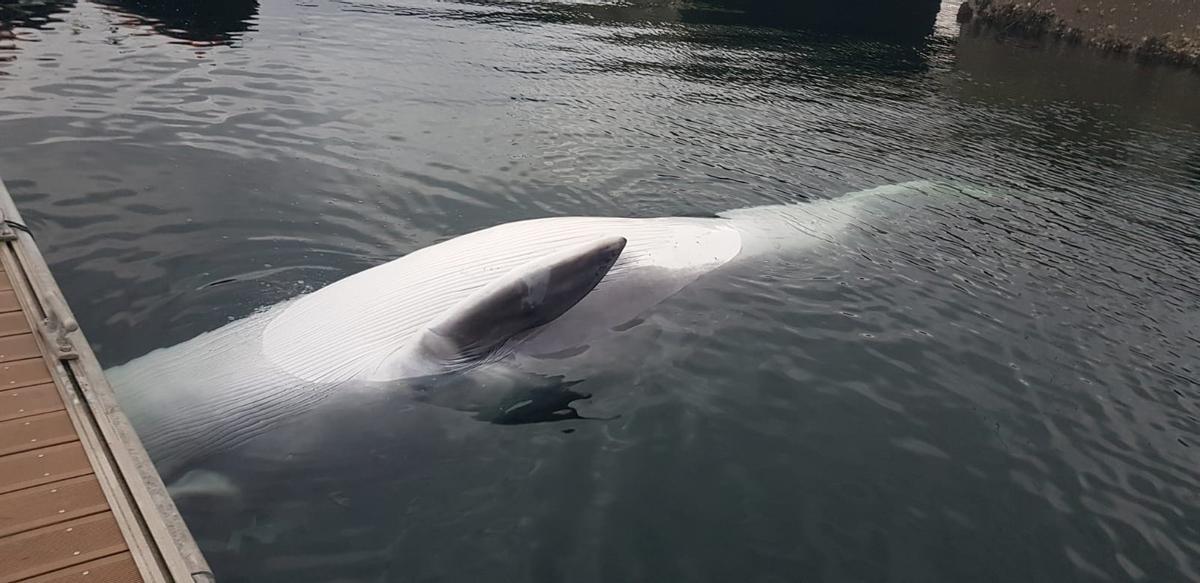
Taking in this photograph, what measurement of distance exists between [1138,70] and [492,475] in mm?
40512

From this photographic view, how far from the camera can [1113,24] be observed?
39938mm

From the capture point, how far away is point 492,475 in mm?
6410

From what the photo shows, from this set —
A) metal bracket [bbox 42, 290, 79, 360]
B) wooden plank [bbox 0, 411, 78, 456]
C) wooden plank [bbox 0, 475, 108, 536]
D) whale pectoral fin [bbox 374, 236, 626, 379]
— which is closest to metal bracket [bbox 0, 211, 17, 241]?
metal bracket [bbox 42, 290, 79, 360]

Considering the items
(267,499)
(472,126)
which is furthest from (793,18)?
(267,499)

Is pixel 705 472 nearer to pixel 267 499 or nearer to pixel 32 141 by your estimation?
pixel 267 499

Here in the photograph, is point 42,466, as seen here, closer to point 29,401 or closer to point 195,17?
point 29,401

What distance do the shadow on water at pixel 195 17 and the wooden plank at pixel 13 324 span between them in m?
17.3

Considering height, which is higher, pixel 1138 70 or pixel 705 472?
pixel 1138 70

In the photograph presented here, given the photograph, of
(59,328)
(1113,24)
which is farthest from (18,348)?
(1113,24)

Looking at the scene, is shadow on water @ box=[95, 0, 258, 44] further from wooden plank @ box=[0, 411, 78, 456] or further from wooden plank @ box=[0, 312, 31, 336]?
wooden plank @ box=[0, 411, 78, 456]

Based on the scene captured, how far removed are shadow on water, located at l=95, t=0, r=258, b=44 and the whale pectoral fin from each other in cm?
1886

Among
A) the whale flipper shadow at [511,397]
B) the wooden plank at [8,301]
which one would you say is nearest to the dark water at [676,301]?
the whale flipper shadow at [511,397]

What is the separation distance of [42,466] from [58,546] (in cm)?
84

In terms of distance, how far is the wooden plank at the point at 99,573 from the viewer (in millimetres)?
4031
